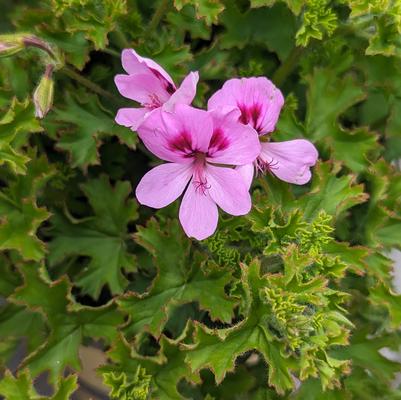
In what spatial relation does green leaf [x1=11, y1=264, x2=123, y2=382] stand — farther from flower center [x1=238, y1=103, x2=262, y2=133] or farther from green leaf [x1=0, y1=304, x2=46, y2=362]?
flower center [x1=238, y1=103, x2=262, y2=133]

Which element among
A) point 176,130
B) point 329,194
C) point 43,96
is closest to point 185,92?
point 176,130

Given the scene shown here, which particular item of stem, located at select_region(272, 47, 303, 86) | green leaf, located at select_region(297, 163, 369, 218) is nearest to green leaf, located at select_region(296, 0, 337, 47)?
stem, located at select_region(272, 47, 303, 86)

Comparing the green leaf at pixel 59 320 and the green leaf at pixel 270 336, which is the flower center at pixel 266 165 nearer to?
the green leaf at pixel 270 336

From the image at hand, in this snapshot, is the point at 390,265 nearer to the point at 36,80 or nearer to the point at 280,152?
the point at 280,152

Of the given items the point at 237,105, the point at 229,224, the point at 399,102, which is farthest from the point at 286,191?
the point at 399,102

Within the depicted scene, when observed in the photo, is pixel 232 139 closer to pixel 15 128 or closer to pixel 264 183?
pixel 264 183
